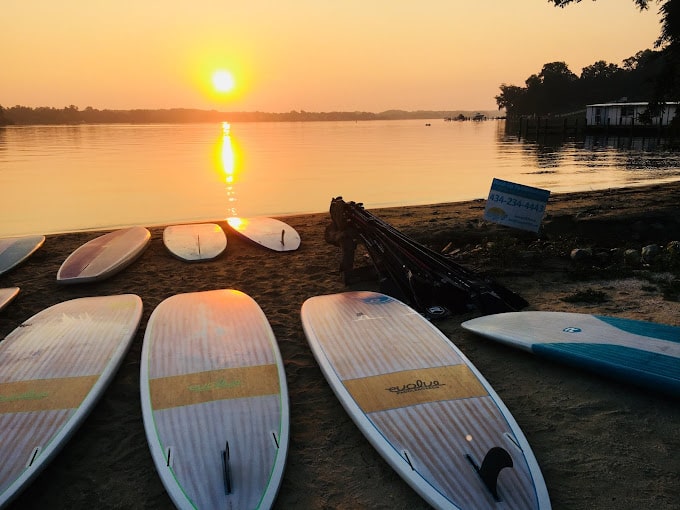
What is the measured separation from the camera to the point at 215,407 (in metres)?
3.92

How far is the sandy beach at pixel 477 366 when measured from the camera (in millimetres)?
3334

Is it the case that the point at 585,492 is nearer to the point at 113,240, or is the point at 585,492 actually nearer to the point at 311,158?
the point at 113,240

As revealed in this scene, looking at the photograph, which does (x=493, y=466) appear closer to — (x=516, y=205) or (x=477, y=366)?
(x=477, y=366)

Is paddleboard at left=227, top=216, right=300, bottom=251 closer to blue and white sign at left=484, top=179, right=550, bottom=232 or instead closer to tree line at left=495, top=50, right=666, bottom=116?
blue and white sign at left=484, top=179, right=550, bottom=232

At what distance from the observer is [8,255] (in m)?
8.61

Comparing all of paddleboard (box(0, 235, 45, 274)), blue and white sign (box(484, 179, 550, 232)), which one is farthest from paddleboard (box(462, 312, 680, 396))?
paddleboard (box(0, 235, 45, 274))

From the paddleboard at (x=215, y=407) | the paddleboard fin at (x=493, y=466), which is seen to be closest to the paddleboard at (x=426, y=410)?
the paddleboard fin at (x=493, y=466)

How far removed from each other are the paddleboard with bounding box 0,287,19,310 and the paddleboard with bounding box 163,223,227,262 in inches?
99.4

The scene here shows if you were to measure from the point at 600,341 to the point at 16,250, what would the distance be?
29.3 feet

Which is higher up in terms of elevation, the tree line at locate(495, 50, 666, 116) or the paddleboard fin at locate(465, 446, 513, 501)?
the tree line at locate(495, 50, 666, 116)

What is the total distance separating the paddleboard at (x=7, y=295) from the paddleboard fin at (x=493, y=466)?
593 centimetres

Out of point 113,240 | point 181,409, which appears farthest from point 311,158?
point 181,409

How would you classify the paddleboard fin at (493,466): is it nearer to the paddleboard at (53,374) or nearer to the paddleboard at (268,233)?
the paddleboard at (53,374)

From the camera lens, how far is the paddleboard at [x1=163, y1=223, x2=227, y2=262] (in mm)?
8859
